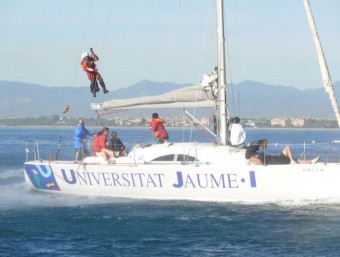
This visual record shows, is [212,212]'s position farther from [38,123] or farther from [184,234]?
[38,123]

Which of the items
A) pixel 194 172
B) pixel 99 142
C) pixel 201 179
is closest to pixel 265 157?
pixel 201 179

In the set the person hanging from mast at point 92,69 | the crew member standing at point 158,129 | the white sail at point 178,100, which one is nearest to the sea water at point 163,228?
the crew member standing at point 158,129

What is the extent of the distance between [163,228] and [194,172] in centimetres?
355

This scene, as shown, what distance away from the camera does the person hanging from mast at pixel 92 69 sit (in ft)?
75.3

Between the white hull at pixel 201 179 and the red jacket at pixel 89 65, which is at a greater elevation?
the red jacket at pixel 89 65

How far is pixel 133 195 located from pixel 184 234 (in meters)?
5.28

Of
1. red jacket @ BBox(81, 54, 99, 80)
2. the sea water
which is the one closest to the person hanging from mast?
red jacket @ BBox(81, 54, 99, 80)

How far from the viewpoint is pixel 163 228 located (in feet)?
58.4

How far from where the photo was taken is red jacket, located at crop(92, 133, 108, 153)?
23188 mm

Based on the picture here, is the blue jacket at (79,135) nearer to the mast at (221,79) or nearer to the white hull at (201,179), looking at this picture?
the white hull at (201,179)

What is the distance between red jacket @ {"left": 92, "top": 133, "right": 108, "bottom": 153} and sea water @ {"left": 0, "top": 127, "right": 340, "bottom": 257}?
1.60 meters

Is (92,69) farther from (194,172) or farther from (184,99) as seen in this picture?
(194,172)

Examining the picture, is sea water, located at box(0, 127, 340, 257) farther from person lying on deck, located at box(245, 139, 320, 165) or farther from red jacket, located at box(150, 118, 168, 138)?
red jacket, located at box(150, 118, 168, 138)

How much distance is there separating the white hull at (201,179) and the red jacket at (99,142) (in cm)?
76
